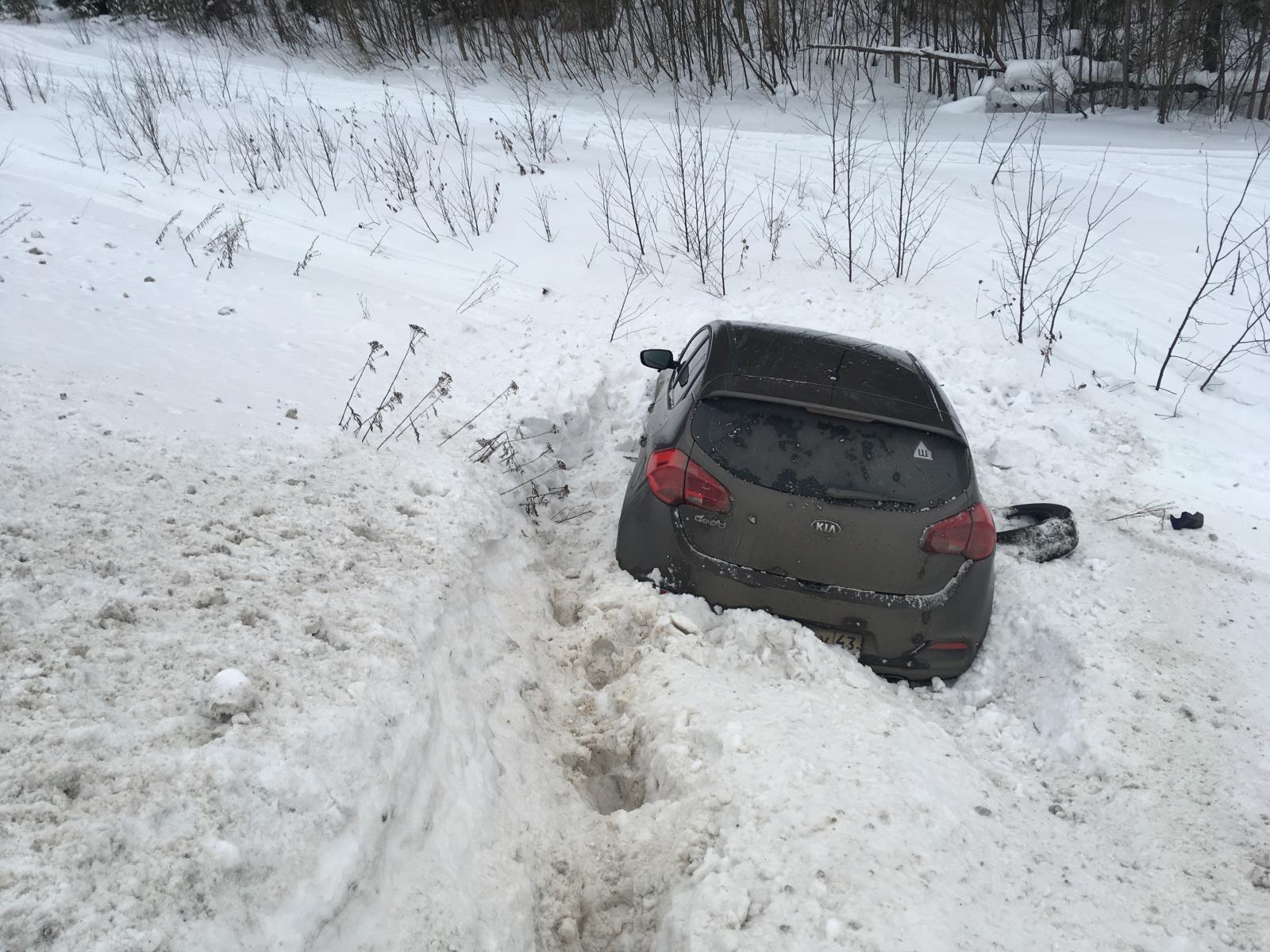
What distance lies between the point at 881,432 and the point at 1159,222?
875 cm

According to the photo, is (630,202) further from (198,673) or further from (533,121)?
(198,673)

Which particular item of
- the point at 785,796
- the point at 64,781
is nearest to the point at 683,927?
the point at 785,796

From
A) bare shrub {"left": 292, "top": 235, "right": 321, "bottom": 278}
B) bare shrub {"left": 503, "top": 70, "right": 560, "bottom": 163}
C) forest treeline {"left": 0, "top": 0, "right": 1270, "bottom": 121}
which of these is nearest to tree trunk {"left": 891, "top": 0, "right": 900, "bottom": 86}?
forest treeline {"left": 0, "top": 0, "right": 1270, "bottom": 121}

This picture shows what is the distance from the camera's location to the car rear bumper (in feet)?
12.9

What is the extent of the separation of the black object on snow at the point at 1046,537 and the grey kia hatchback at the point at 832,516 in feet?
4.81

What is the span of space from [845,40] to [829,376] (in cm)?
1601

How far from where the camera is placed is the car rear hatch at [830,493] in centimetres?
383

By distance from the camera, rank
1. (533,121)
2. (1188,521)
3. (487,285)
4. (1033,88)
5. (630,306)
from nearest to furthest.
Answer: (1188,521) < (630,306) < (487,285) < (533,121) < (1033,88)

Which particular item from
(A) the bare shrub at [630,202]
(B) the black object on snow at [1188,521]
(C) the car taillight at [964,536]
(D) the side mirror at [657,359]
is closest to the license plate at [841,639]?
(C) the car taillight at [964,536]

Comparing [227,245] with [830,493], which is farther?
[227,245]

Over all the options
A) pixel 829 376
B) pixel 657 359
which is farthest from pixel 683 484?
pixel 657 359

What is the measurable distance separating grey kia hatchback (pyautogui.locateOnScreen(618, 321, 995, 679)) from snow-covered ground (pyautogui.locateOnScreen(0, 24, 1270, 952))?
22 centimetres

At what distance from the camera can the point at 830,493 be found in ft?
12.6

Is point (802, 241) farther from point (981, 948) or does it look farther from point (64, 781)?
point (64, 781)
